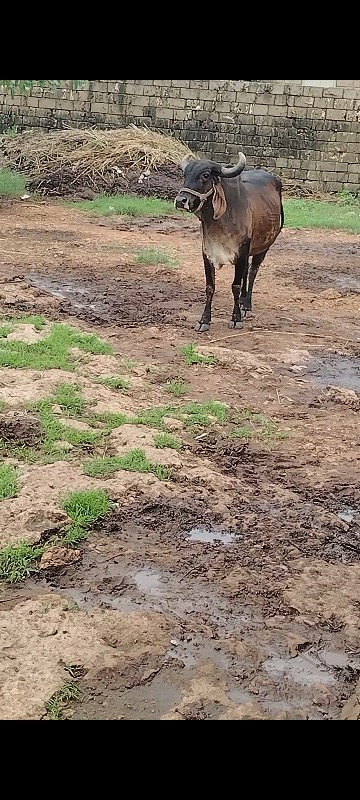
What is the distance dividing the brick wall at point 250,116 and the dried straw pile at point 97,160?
50cm

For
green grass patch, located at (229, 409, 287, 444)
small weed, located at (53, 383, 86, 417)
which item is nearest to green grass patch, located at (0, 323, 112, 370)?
small weed, located at (53, 383, 86, 417)

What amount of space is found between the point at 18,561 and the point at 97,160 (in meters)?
13.3

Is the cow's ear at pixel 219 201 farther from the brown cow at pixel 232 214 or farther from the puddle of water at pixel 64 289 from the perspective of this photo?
the puddle of water at pixel 64 289

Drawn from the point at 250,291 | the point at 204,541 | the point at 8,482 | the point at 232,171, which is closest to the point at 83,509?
the point at 8,482

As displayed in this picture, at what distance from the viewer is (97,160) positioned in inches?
630

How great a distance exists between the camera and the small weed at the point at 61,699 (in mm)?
2943

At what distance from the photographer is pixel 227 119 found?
1669 centimetres

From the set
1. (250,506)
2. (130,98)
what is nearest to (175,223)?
(130,98)

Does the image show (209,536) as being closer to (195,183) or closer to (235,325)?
(195,183)

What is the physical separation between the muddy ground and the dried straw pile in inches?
307

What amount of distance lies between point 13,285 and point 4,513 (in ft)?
16.8

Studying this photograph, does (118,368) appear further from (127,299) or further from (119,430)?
(127,299)

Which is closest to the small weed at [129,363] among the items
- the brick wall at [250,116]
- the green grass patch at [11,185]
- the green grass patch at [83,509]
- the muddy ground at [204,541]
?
the muddy ground at [204,541]

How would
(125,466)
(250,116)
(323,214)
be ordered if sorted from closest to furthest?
1. (125,466)
2. (323,214)
3. (250,116)
